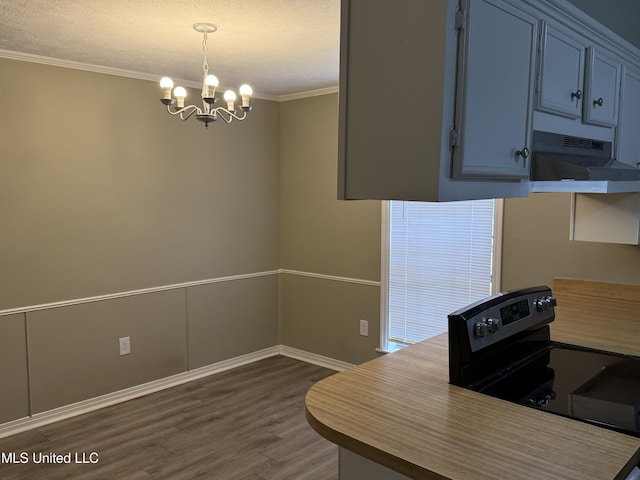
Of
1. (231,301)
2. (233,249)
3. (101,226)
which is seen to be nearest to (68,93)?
(101,226)

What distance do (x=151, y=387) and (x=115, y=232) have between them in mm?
→ 1266

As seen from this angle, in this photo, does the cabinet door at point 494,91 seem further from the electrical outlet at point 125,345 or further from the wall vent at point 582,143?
the electrical outlet at point 125,345

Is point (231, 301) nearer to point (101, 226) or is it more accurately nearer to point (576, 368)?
point (101, 226)

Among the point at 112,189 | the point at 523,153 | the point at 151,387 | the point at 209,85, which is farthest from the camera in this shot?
the point at 151,387

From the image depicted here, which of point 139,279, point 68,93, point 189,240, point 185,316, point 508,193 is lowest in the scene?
point 185,316

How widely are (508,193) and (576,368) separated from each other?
2.37 feet

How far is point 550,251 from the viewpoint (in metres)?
3.31

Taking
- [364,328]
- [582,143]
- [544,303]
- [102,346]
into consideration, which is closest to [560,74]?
[582,143]

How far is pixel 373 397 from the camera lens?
1519 mm

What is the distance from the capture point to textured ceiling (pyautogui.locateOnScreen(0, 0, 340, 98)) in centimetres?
246

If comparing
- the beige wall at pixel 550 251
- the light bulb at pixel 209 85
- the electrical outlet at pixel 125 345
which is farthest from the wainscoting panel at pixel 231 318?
the beige wall at pixel 550 251

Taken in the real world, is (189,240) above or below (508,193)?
below

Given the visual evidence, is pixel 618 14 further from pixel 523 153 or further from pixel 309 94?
pixel 309 94
